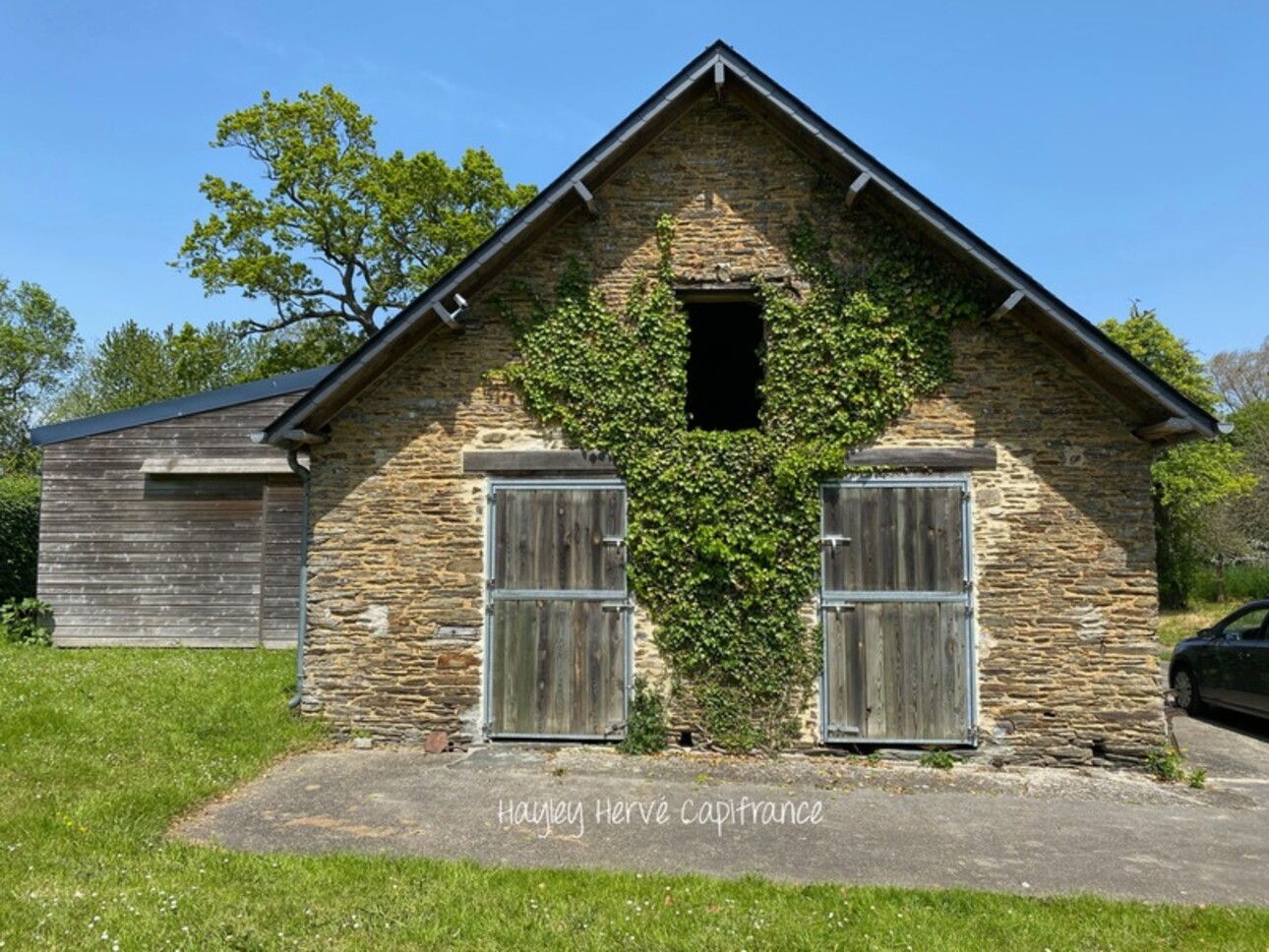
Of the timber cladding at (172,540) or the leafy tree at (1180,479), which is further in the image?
the leafy tree at (1180,479)

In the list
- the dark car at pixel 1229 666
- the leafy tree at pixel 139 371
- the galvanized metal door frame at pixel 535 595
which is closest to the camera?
the galvanized metal door frame at pixel 535 595

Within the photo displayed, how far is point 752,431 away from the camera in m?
8.45

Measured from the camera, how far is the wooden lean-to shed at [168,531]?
44.7ft

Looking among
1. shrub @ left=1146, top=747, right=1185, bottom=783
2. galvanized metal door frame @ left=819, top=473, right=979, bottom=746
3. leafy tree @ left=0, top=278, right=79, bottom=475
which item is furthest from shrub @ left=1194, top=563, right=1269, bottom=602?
leafy tree @ left=0, top=278, right=79, bottom=475

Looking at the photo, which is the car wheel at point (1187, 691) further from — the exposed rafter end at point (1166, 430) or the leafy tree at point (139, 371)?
the leafy tree at point (139, 371)

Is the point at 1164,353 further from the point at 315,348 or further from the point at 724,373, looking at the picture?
the point at 315,348

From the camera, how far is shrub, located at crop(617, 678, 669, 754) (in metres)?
8.16

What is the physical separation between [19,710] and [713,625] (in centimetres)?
702

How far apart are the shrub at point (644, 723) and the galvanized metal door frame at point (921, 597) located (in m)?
1.61

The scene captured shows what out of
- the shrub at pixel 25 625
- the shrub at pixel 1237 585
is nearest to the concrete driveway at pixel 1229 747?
the shrub at pixel 25 625

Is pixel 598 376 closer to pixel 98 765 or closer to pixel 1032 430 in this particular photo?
pixel 1032 430

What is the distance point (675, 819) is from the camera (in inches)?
251

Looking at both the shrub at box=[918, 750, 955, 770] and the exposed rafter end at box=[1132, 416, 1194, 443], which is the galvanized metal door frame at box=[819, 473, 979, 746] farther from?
the exposed rafter end at box=[1132, 416, 1194, 443]

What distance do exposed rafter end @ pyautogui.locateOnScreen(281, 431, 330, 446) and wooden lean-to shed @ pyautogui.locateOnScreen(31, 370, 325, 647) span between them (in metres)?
5.41
